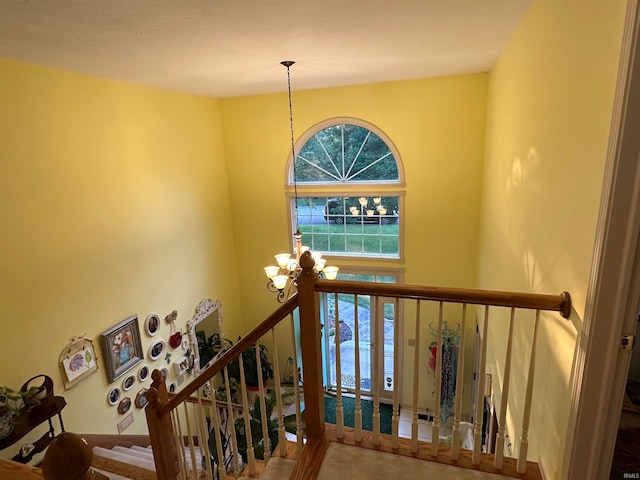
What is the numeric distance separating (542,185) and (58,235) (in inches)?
142

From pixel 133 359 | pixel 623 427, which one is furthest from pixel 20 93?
pixel 623 427

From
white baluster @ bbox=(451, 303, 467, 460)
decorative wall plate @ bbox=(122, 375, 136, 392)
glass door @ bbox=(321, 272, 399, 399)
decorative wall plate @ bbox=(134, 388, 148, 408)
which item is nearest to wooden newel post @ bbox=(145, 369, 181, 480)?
white baluster @ bbox=(451, 303, 467, 460)

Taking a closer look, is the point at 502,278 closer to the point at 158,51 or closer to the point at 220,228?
the point at 158,51

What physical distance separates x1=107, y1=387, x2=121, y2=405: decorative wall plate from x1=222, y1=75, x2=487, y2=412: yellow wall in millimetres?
2638

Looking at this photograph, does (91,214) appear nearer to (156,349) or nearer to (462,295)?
A: (156,349)

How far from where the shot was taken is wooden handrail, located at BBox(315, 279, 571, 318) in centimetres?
153

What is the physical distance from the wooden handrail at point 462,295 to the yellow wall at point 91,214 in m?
2.59

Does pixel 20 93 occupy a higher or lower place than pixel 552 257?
higher

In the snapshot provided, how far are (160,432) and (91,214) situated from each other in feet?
7.51

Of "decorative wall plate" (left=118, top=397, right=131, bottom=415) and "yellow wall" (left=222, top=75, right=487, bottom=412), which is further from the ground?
"yellow wall" (left=222, top=75, right=487, bottom=412)

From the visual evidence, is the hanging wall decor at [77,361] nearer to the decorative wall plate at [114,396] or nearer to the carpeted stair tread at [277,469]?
the decorative wall plate at [114,396]

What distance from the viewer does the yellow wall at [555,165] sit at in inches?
53.0

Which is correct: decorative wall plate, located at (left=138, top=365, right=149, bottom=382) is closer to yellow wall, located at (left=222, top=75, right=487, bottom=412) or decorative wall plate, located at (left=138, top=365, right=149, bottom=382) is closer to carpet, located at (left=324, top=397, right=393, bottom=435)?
yellow wall, located at (left=222, top=75, right=487, bottom=412)

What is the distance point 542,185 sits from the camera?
207 centimetres
